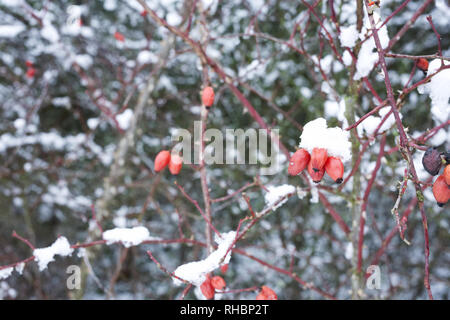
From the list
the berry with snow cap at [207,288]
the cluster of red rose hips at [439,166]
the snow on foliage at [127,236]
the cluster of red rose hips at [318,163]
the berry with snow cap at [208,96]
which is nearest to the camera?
the cluster of red rose hips at [439,166]

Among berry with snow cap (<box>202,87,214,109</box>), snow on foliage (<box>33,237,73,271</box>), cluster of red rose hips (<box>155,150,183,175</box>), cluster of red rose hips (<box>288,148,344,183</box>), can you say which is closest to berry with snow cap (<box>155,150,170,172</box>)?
cluster of red rose hips (<box>155,150,183,175</box>)

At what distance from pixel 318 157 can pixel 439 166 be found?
0.96 ft

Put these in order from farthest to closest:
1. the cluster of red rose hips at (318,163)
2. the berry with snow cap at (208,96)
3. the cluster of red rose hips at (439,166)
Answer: the berry with snow cap at (208,96) → the cluster of red rose hips at (318,163) → the cluster of red rose hips at (439,166)

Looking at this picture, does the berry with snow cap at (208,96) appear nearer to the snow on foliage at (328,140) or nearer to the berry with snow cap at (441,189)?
the snow on foliage at (328,140)

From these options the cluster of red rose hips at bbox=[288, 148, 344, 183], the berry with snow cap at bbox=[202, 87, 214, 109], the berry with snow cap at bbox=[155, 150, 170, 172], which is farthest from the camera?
the berry with snow cap at bbox=[155, 150, 170, 172]

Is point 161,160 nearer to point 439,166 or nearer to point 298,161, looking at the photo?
point 298,161

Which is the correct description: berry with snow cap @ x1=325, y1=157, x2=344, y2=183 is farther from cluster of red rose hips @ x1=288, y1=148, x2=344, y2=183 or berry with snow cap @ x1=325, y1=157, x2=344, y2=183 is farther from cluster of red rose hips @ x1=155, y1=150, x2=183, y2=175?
cluster of red rose hips @ x1=155, y1=150, x2=183, y2=175

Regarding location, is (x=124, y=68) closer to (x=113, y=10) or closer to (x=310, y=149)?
(x=113, y=10)

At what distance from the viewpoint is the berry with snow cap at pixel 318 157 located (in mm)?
988

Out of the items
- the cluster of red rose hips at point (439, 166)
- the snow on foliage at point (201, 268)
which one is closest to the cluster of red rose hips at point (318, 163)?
the cluster of red rose hips at point (439, 166)

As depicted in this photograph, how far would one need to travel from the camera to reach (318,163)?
99cm

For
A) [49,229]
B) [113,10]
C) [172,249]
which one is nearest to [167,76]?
[113,10]

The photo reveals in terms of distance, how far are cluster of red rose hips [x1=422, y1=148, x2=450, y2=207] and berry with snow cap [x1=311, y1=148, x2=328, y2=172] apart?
0.25m

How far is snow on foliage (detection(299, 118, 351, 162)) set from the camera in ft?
3.21
